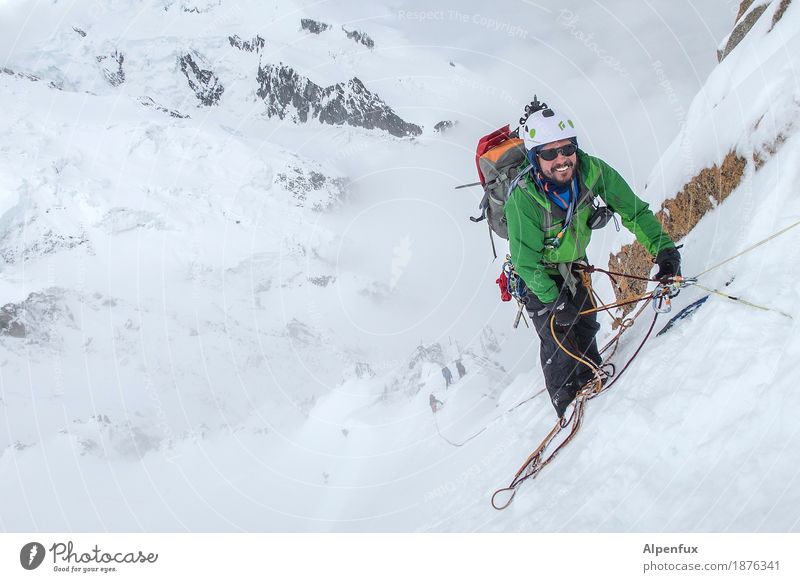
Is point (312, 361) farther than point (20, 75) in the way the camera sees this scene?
No

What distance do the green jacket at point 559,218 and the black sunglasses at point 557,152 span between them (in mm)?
264

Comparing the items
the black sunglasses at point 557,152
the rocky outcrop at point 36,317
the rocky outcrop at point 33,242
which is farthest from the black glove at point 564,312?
the rocky outcrop at point 33,242

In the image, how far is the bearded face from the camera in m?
4.74

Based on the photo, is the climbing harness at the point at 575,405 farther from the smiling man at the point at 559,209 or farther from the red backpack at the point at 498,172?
the red backpack at the point at 498,172

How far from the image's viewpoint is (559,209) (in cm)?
497

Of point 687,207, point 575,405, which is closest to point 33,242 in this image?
point 687,207

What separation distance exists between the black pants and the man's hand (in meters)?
0.12

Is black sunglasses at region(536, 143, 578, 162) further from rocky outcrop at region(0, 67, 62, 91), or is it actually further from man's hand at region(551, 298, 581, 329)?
rocky outcrop at region(0, 67, 62, 91)

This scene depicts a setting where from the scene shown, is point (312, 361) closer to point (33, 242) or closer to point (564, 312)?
point (33, 242)

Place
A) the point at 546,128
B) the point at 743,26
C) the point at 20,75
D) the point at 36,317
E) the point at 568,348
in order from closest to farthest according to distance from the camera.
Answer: the point at 546,128 < the point at 568,348 < the point at 743,26 < the point at 36,317 < the point at 20,75

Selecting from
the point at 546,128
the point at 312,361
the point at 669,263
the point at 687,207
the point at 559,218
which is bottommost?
Answer: the point at 312,361

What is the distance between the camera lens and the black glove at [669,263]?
505 centimetres

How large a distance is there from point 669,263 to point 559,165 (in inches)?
58.9

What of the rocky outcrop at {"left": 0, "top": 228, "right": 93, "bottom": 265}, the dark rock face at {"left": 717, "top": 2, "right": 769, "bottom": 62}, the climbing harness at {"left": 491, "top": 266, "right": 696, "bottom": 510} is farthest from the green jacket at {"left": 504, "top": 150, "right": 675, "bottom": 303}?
the rocky outcrop at {"left": 0, "top": 228, "right": 93, "bottom": 265}
